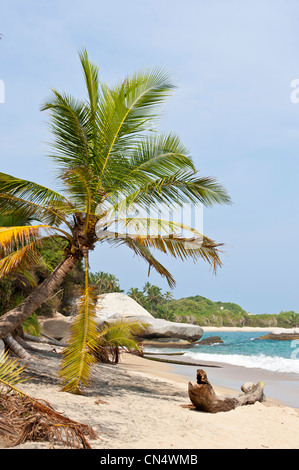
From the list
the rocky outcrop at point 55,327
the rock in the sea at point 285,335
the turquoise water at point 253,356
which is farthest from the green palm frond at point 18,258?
the rock in the sea at point 285,335

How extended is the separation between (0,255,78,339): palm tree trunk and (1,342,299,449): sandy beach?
1.17 metres

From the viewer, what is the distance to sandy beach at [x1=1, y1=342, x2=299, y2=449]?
227 inches

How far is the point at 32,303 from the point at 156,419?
330 centimetres

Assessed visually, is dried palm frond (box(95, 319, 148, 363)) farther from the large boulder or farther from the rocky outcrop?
the large boulder

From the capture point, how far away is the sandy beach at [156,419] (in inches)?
227

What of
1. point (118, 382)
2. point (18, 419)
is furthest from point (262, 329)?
point (18, 419)

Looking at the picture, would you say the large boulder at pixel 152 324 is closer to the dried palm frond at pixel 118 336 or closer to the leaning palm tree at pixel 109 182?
the dried palm frond at pixel 118 336

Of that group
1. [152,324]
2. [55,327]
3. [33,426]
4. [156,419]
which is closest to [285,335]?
[152,324]

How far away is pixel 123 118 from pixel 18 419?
19.9ft

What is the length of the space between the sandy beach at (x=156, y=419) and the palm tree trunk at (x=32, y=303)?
117 centimetres

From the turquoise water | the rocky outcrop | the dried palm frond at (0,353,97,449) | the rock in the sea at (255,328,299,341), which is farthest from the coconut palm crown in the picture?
the rock in the sea at (255,328,299,341)

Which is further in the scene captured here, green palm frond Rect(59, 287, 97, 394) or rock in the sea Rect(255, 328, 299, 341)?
rock in the sea Rect(255, 328, 299, 341)

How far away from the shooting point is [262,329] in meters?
106
